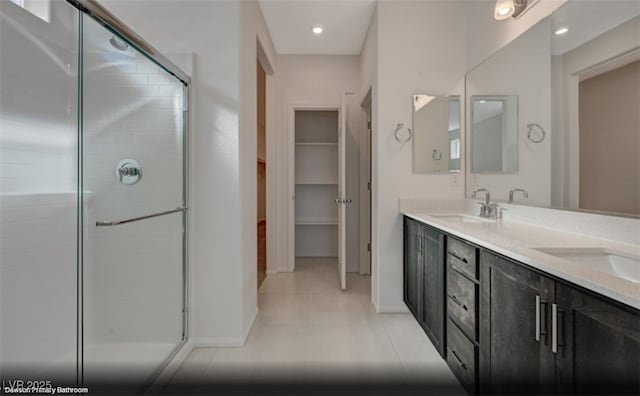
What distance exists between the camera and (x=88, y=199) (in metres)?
1.83

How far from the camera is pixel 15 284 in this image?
1.65 m

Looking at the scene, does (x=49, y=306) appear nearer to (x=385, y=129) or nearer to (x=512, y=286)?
(x=512, y=286)

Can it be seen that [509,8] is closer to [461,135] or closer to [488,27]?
[488,27]

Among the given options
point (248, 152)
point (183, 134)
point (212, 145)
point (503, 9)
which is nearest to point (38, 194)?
point (183, 134)

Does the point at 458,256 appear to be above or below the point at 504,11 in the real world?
below

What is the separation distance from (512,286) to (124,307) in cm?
208

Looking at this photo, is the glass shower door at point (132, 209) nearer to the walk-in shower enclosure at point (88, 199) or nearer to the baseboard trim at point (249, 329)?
the walk-in shower enclosure at point (88, 199)

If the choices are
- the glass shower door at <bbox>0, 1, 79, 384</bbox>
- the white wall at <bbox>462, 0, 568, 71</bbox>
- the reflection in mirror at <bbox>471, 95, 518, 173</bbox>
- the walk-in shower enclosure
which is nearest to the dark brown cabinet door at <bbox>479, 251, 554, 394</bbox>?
the reflection in mirror at <bbox>471, 95, 518, 173</bbox>

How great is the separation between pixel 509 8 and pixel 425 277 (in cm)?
188

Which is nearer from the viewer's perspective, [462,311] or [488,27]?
[462,311]

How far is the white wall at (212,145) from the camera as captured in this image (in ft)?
6.99

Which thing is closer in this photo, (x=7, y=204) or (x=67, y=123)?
(x=7, y=204)

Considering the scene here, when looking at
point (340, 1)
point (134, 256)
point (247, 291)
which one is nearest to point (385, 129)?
point (340, 1)

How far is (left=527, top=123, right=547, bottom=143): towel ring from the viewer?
1865 millimetres
